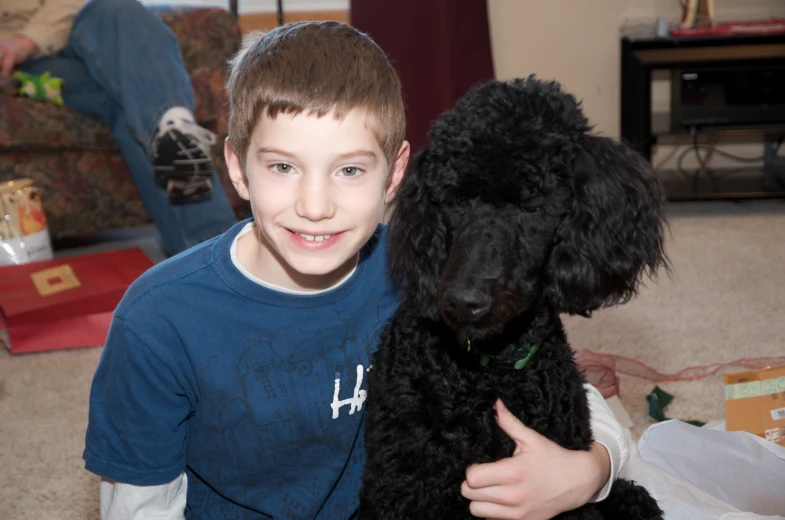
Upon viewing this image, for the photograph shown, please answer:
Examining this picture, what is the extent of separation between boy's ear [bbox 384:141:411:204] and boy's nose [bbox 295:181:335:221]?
173 millimetres

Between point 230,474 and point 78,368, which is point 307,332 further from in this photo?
point 78,368

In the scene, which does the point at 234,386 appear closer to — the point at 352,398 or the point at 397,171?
the point at 352,398

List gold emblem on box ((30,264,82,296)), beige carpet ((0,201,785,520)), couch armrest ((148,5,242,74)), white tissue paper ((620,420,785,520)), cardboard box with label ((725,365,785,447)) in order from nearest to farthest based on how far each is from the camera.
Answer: white tissue paper ((620,420,785,520)), cardboard box with label ((725,365,785,447)), beige carpet ((0,201,785,520)), gold emblem on box ((30,264,82,296)), couch armrest ((148,5,242,74))

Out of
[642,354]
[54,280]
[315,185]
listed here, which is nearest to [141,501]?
[315,185]

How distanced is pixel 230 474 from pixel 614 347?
1335 mm

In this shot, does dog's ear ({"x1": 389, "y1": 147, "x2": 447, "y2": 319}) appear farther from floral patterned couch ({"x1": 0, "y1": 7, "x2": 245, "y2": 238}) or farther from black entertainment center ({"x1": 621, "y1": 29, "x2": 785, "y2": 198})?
black entertainment center ({"x1": 621, "y1": 29, "x2": 785, "y2": 198})

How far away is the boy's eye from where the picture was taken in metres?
1.12

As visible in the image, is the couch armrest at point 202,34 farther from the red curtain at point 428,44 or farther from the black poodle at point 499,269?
the black poodle at point 499,269

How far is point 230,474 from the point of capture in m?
1.28

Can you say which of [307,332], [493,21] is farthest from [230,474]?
[493,21]

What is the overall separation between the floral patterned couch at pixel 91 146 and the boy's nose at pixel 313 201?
1.84 meters

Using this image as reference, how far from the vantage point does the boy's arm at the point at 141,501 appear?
3.91 feet

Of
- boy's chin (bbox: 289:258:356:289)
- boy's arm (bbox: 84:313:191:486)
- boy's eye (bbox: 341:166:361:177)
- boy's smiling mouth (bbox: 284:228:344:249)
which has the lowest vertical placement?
boy's arm (bbox: 84:313:191:486)

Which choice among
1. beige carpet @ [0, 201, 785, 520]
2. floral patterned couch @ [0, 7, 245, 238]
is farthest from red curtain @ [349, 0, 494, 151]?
beige carpet @ [0, 201, 785, 520]
